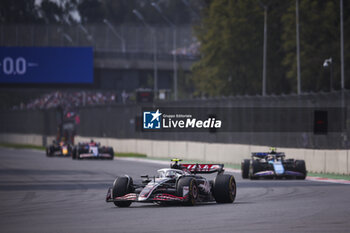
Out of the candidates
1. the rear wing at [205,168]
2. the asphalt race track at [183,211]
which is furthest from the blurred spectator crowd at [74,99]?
the rear wing at [205,168]

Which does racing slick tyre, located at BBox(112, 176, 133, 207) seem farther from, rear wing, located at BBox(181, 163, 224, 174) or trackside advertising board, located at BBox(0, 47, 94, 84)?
trackside advertising board, located at BBox(0, 47, 94, 84)

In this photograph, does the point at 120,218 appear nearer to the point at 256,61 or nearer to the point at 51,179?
the point at 51,179

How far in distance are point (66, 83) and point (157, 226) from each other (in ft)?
194

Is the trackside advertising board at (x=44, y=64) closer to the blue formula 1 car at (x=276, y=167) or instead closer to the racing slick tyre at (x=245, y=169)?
the racing slick tyre at (x=245, y=169)

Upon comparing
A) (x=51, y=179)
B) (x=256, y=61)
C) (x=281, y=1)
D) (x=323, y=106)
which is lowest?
(x=51, y=179)

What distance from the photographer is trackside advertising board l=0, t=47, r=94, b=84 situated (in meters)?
70.9

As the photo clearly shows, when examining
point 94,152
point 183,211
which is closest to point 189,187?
point 183,211

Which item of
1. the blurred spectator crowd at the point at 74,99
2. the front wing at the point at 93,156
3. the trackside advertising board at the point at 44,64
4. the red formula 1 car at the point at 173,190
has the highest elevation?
the trackside advertising board at the point at 44,64

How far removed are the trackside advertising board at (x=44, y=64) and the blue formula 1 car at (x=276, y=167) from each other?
148 feet

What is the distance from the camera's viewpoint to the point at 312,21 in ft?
218

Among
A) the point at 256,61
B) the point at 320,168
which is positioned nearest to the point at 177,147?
the point at 320,168

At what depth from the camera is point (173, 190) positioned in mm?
17984

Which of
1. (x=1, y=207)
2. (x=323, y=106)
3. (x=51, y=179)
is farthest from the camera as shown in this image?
(x=323, y=106)

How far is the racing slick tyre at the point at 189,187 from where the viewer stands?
1777 cm
